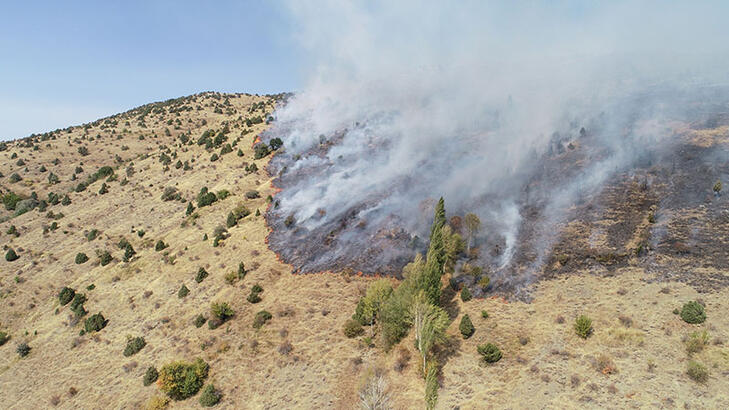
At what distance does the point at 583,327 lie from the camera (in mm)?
27812

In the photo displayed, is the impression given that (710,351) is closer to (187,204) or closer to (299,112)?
(187,204)

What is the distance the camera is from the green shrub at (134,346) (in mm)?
36281

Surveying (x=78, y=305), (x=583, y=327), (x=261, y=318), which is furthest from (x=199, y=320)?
(x=583, y=327)

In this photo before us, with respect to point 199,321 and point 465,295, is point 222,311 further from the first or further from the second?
point 465,295

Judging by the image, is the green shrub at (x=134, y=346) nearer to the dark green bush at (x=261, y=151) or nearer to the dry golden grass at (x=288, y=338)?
the dry golden grass at (x=288, y=338)

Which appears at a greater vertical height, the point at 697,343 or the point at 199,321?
the point at 199,321

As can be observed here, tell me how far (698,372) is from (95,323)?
179 feet

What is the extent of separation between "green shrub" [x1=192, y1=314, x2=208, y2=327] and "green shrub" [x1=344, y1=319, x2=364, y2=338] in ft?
51.0

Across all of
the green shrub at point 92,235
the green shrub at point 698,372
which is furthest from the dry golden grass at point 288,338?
the green shrub at point 92,235

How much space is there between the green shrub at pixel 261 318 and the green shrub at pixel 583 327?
28059 mm

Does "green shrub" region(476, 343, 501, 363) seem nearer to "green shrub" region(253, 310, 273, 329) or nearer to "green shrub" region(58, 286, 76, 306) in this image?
"green shrub" region(253, 310, 273, 329)

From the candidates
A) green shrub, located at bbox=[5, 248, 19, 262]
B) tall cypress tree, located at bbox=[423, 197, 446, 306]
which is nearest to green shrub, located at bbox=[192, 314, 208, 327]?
tall cypress tree, located at bbox=[423, 197, 446, 306]

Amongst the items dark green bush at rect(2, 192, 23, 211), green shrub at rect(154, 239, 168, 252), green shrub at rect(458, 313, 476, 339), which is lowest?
green shrub at rect(458, 313, 476, 339)

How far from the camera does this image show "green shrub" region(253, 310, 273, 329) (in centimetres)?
3626
